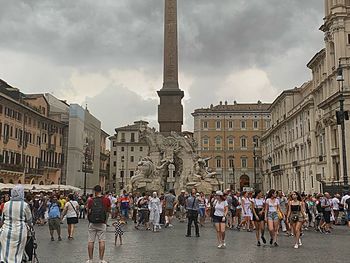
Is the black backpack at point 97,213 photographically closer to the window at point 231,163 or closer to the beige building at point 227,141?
the beige building at point 227,141

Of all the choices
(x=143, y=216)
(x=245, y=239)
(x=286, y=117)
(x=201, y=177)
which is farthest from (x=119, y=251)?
(x=286, y=117)

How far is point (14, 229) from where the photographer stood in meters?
6.85

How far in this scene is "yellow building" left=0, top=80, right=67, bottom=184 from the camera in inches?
1788

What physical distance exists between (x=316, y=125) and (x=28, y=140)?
3170 cm

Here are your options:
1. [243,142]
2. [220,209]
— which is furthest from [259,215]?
[243,142]

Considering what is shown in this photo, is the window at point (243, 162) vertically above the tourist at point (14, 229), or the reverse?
the window at point (243, 162)

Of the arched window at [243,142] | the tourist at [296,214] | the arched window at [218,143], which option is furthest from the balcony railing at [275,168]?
the tourist at [296,214]

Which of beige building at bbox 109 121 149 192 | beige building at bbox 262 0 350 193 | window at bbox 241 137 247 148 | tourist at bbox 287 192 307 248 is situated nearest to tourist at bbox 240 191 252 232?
tourist at bbox 287 192 307 248

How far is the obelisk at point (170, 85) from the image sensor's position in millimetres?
30031

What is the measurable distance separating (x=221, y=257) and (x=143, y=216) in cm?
883

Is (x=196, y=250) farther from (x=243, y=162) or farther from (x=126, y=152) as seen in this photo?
(x=126, y=152)

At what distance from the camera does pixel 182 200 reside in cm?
2192

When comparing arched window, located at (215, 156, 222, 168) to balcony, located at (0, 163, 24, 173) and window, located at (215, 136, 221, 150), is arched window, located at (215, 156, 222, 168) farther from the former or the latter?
balcony, located at (0, 163, 24, 173)

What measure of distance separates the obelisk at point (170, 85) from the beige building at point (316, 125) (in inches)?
457
